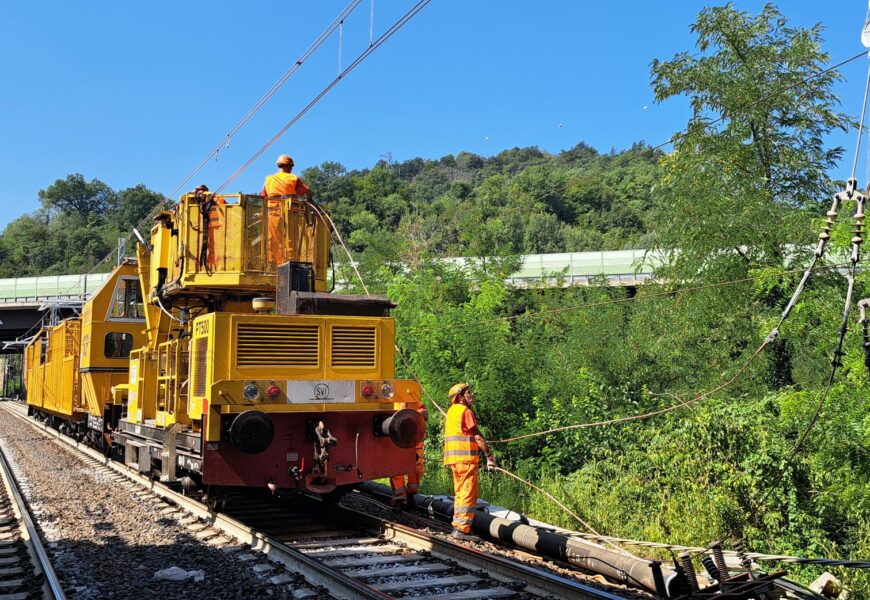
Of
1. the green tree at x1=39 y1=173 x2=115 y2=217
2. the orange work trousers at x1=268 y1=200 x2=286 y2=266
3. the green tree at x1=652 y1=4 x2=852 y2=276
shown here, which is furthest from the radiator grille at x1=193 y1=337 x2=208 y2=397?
the green tree at x1=39 y1=173 x2=115 y2=217

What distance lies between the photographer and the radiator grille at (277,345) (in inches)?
324

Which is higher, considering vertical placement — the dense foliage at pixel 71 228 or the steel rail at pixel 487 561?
the dense foliage at pixel 71 228

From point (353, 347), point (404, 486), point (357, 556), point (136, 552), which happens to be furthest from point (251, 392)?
point (404, 486)

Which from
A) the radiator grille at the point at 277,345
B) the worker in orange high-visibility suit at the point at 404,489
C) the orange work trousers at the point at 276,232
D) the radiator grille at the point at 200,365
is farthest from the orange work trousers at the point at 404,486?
the orange work trousers at the point at 276,232

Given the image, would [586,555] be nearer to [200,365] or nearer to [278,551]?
[278,551]

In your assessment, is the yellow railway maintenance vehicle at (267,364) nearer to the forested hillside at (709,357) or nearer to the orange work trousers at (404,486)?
the orange work trousers at (404,486)

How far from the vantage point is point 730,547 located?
9523 millimetres

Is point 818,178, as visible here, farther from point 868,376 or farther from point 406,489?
point 406,489

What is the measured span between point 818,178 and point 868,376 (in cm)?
835

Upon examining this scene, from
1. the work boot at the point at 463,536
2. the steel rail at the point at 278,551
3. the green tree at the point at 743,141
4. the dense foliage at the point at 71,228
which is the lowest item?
the work boot at the point at 463,536

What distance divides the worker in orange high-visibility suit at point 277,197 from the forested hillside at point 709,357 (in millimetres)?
4405

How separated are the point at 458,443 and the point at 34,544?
4.54 meters

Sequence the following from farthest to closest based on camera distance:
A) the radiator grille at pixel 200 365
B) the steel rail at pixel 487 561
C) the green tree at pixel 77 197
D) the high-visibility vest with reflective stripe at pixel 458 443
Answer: the green tree at pixel 77 197 < the high-visibility vest with reflective stripe at pixel 458 443 < the radiator grille at pixel 200 365 < the steel rail at pixel 487 561

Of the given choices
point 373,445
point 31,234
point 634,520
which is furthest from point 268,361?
point 31,234
